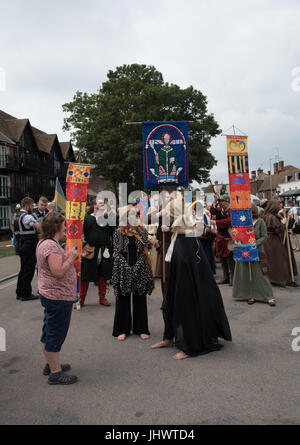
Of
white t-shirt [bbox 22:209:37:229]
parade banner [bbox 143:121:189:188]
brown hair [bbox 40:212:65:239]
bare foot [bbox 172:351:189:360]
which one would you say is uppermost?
parade banner [bbox 143:121:189:188]

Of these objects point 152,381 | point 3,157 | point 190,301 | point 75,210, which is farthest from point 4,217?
point 152,381

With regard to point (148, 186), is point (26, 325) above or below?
below

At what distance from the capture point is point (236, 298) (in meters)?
7.32

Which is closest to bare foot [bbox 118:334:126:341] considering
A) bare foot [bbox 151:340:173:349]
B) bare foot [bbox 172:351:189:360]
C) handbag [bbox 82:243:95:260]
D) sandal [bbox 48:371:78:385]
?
bare foot [bbox 151:340:173:349]

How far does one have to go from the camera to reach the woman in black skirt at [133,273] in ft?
17.3

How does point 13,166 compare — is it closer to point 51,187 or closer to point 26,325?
point 51,187

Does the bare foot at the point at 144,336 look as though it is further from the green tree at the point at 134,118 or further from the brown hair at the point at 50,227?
the green tree at the point at 134,118

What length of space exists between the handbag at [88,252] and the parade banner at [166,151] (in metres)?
1.76

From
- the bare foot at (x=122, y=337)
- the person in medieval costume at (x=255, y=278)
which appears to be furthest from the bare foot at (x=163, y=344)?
the person in medieval costume at (x=255, y=278)

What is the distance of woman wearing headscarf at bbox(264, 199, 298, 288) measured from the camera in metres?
8.59

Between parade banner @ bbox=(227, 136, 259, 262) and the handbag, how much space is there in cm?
274

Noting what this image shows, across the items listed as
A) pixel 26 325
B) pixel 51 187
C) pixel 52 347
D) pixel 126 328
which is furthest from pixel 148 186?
pixel 51 187

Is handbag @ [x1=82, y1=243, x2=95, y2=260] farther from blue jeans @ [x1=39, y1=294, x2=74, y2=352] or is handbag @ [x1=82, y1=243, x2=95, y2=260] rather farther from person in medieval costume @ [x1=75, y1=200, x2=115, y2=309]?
blue jeans @ [x1=39, y1=294, x2=74, y2=352]

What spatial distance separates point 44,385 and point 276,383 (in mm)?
2308
